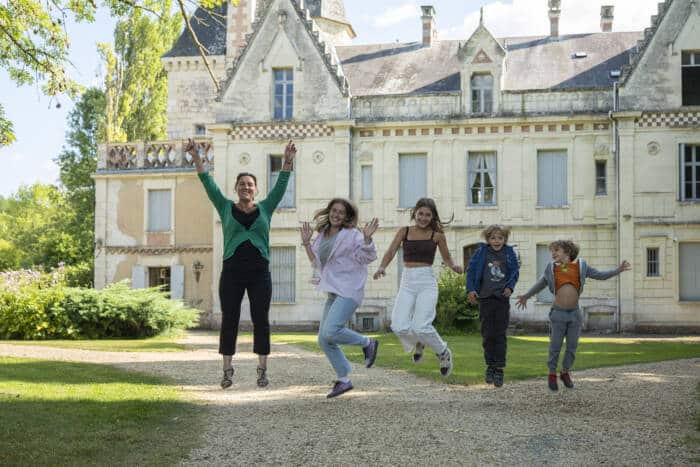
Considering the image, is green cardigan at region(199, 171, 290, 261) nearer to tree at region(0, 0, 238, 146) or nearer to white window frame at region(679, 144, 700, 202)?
tree at region(0, 0, 238, 146)

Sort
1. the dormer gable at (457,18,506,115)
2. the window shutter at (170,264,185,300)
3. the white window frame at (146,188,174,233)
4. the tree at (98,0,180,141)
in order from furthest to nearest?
the tree at (98,0,180,141)
the white window frame at (146,188,174,233)
the window shutter at (170,264,185,300)
the dormer gable at (457,18,506,115)

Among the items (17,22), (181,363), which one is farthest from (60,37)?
(181,363)

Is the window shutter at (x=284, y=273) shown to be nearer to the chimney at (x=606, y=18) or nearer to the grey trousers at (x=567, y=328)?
the chimney at (x=606, y=18)

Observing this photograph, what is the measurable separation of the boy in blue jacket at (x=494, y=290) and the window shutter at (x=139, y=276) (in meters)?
20.8

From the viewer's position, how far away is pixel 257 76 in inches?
1055

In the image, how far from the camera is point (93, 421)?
7387mm

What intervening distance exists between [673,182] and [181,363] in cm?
1621

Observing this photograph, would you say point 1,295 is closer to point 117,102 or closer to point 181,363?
point 181,363

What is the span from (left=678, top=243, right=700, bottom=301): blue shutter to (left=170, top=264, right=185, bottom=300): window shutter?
14610mm

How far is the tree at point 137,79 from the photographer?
37719 mm

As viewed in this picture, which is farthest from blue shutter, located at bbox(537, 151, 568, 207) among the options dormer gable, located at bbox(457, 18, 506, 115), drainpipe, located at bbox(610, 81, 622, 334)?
dormer gable, located at bbox(457, 18, 506, 115)

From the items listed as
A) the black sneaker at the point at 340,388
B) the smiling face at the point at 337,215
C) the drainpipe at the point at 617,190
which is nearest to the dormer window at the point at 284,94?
the drainpipe at the point at 617,190

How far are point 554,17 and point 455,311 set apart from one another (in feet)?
37.6

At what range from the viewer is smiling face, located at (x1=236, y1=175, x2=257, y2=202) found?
8773 millimetres
